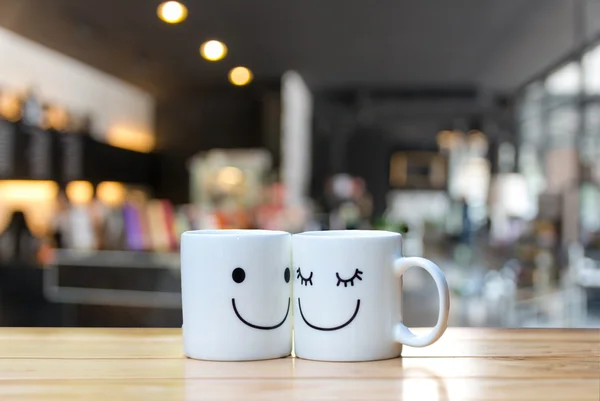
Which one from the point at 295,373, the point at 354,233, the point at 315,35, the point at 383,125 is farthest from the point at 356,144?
the point at 295,373

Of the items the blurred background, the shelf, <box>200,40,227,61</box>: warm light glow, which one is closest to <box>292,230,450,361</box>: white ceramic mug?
the blurred background

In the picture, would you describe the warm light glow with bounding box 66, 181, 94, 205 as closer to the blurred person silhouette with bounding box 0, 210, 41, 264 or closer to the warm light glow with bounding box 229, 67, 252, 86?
the blurred person silhouette with bounding box 0, 210, 41, 264

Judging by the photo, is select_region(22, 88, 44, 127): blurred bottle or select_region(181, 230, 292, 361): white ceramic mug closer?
select_region(181, 230, 292, 361): white ceramic mug

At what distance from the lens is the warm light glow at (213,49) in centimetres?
323

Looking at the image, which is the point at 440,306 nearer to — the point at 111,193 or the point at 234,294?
the point at 234,294

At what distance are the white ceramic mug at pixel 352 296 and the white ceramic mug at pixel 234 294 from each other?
25mm

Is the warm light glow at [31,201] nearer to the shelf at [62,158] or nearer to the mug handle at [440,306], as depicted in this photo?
the shelf at [62,158]

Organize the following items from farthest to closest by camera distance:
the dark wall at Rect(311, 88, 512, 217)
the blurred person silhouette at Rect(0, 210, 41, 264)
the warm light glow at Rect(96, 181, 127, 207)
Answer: the warm light glow at Rect(96, 181, 127, 207) → the dark wall at Rect(311, 88, 512, 217) → the blurred person silhouette at Rect(0, 210, 41, 264)

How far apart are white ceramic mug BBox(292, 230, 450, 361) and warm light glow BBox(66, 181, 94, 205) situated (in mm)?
2827

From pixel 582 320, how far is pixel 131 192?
7.34 feet

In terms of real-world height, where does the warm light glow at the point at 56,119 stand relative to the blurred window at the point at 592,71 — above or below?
below

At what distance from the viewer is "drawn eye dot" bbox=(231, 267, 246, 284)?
599 mm

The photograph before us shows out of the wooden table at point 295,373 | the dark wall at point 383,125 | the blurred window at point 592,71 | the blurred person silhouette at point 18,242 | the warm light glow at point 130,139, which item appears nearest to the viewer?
the wooden table at point 295,373

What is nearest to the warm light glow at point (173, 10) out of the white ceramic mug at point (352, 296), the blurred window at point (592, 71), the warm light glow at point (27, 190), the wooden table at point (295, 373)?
the warm light glow at point (27, 190)
